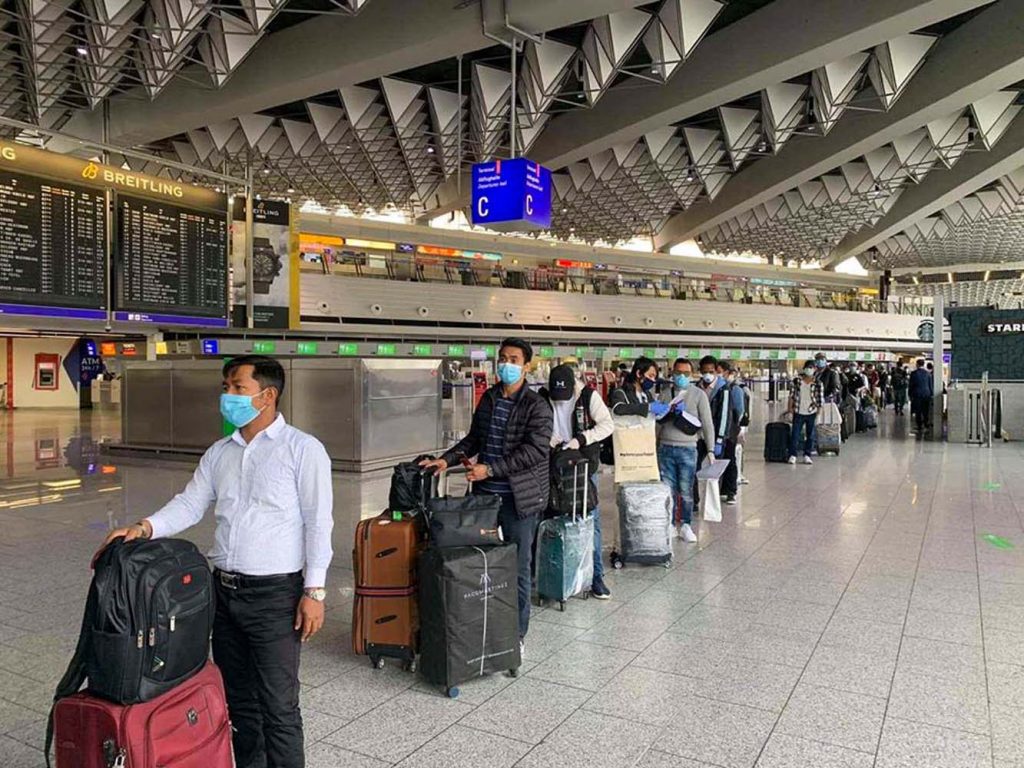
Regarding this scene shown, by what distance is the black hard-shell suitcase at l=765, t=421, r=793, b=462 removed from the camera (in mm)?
12352

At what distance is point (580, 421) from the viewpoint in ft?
15.7

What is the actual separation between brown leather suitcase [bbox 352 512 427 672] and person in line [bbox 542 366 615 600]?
1431 mm

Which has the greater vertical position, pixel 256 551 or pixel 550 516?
pixel 256 551

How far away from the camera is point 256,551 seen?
2.41 m

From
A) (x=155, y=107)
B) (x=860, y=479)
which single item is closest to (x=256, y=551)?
(x=860, y=479)

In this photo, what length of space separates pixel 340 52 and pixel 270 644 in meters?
13.4

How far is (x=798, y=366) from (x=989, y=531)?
118 ft

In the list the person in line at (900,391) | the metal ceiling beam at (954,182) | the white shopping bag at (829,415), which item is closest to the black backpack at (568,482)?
the white shopping bag at (829,415)

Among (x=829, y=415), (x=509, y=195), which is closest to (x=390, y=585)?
(x=509, y=195)

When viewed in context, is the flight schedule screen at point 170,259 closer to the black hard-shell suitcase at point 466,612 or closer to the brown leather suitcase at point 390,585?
the brown leather suitcase at point 390,585

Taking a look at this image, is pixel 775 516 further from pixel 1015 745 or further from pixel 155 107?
pixel 155 107

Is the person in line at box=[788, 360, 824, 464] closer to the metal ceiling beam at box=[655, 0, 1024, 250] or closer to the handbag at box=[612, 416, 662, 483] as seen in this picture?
the handbag at box=[612, 416, 662, 483]

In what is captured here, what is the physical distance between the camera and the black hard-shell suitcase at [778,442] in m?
12.4

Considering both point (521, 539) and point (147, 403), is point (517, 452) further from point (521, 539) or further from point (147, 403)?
point (147, 403)
